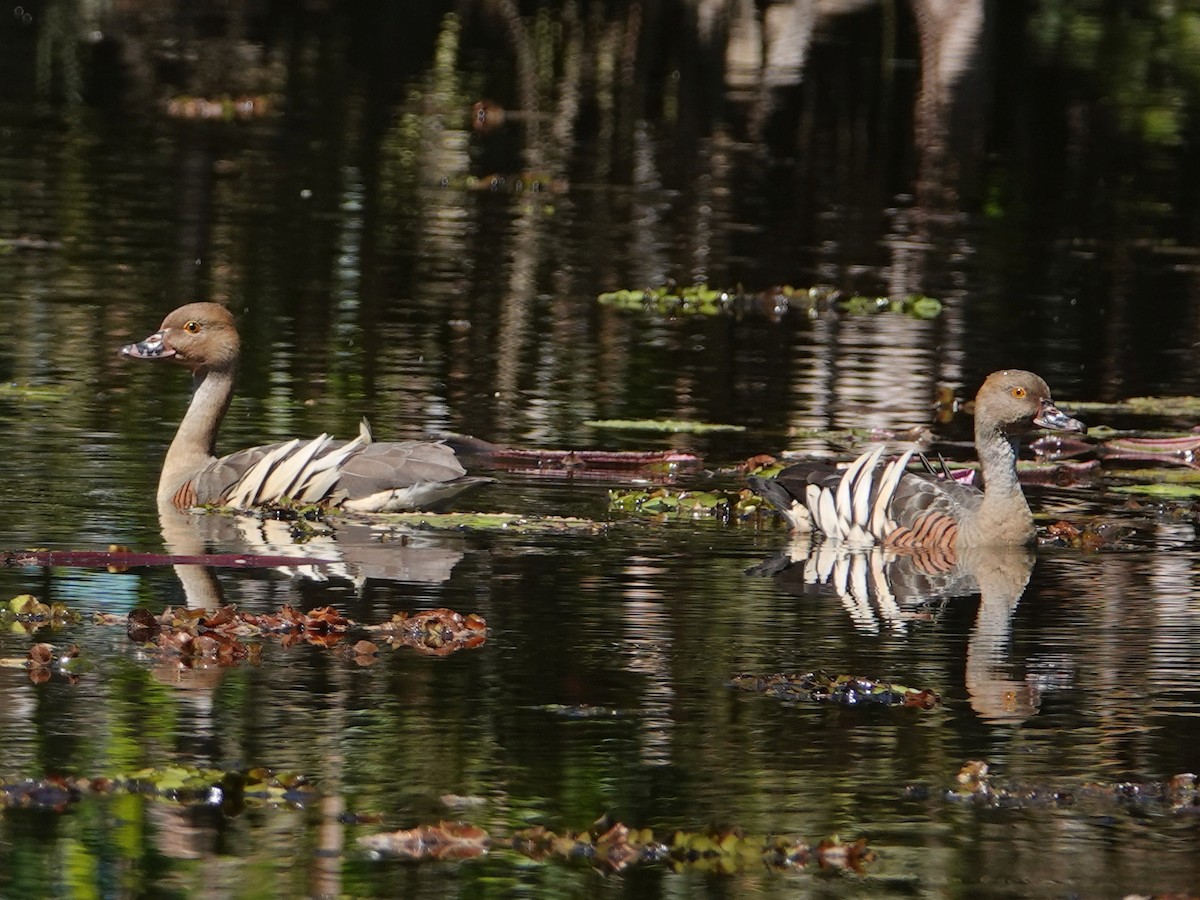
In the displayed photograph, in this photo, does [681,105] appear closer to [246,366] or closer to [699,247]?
[699,247]

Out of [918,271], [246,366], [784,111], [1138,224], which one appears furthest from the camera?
[784,111]

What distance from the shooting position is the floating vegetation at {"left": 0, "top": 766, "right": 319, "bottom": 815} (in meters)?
7.84

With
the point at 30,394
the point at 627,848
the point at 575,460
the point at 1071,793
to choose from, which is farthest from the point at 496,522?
the point at 627,848

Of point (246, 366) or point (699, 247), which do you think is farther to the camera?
point (699, 247)

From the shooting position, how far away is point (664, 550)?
12.4 metres

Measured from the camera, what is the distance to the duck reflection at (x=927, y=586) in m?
10.0

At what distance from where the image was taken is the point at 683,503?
529 inches

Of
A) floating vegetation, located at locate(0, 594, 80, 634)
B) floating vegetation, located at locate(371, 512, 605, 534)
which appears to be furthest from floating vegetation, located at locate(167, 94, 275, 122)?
floating vegetation, located at locate(0, 594, 80, 634)

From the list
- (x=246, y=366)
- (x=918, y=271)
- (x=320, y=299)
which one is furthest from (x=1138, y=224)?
(x=246, y=366)

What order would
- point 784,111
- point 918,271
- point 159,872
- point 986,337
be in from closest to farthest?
point 159,872
point 986,337
point 918,271
point 784,111


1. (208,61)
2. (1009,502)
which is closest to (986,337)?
(1009,502)

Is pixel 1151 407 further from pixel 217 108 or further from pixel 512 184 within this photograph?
pixel 217 108

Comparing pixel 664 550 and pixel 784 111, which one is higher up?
pixel 784 111

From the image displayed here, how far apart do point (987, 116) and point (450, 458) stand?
26754 millimetres
